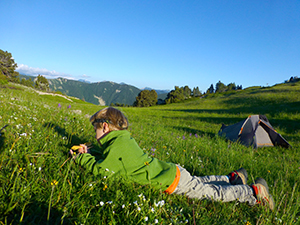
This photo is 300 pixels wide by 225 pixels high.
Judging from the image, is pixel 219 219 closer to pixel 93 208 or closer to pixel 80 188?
pixel 93 208

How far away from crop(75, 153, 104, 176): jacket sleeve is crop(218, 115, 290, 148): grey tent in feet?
24.8

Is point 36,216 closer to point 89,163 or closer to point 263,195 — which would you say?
point 89,163

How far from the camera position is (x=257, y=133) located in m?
8.47

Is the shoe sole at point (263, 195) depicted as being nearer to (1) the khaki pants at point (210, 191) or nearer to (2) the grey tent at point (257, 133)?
(1) the khaki pants at point (210, 191)

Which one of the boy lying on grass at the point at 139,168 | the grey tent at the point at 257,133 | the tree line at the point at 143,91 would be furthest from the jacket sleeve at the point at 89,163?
the tree line at the point at 143,91

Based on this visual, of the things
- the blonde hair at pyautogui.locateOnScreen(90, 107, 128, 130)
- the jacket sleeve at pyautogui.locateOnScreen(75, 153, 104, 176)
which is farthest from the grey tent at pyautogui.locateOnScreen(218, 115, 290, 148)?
the jacket sleeve at pyautogui.locateOnScreen(75, 153, 104, 176)

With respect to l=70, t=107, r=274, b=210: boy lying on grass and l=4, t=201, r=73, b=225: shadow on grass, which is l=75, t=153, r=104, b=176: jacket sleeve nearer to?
l=70, t=107, r=274, b=210: boy lying on grass

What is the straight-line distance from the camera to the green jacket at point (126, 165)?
2.67 m

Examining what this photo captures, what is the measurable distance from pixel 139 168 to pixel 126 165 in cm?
22

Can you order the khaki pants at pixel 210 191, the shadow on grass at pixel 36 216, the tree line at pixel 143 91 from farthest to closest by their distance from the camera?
the tree line at pixel 143 91 < the khaki pants at pixel 210 191 < the shadow on grass at pixel 36 216

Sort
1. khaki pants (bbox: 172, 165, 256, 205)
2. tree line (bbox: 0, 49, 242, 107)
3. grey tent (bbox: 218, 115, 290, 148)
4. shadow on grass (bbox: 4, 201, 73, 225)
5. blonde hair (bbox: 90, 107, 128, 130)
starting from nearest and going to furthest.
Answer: shadow on grass (bbox: 4, 201, 73, 225) < khaki pants (bbox: 172, 165, 256, 205) < blonde hair (bbox: 90, 107, 128, 130) < grey tent (bbox: 218, 115, 290, 148) < tree line (bbox: 0, 49, 242, 107)

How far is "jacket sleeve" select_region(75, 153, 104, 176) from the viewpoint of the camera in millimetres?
2617

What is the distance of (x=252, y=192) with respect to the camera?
129 inches

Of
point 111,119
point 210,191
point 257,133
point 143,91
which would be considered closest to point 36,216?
point 111,119
